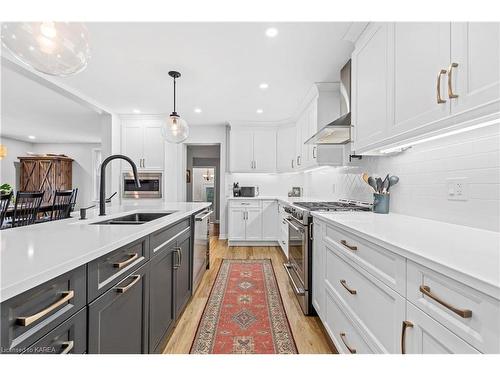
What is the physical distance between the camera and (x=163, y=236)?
1.63 metres

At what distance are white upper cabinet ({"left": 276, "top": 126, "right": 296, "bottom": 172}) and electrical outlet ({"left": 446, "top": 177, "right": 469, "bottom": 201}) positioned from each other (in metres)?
3.50

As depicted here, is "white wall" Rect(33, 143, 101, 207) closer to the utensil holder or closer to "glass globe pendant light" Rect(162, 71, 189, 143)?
"glass globe pendant light" Rect(162, 71, 189, 143)

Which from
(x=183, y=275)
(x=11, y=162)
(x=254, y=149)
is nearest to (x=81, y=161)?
(x=11, y=162)

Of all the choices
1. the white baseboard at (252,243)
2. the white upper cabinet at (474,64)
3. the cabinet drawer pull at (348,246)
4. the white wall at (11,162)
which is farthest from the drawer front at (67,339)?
the white wall at (11,162)

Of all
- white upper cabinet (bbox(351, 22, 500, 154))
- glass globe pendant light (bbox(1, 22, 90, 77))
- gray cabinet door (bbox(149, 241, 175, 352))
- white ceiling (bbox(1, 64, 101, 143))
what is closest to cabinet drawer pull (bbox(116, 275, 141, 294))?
gray cabinet door (bbox(149, 241, 175, 352))

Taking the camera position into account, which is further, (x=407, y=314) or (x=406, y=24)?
(x=406, y=24)

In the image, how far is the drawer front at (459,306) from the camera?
0.64 m

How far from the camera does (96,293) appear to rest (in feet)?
3.03

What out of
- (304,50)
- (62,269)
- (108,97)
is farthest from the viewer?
(108,97)

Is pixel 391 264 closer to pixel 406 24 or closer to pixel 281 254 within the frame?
pixel 406 24

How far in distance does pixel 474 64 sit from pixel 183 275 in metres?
2.23
